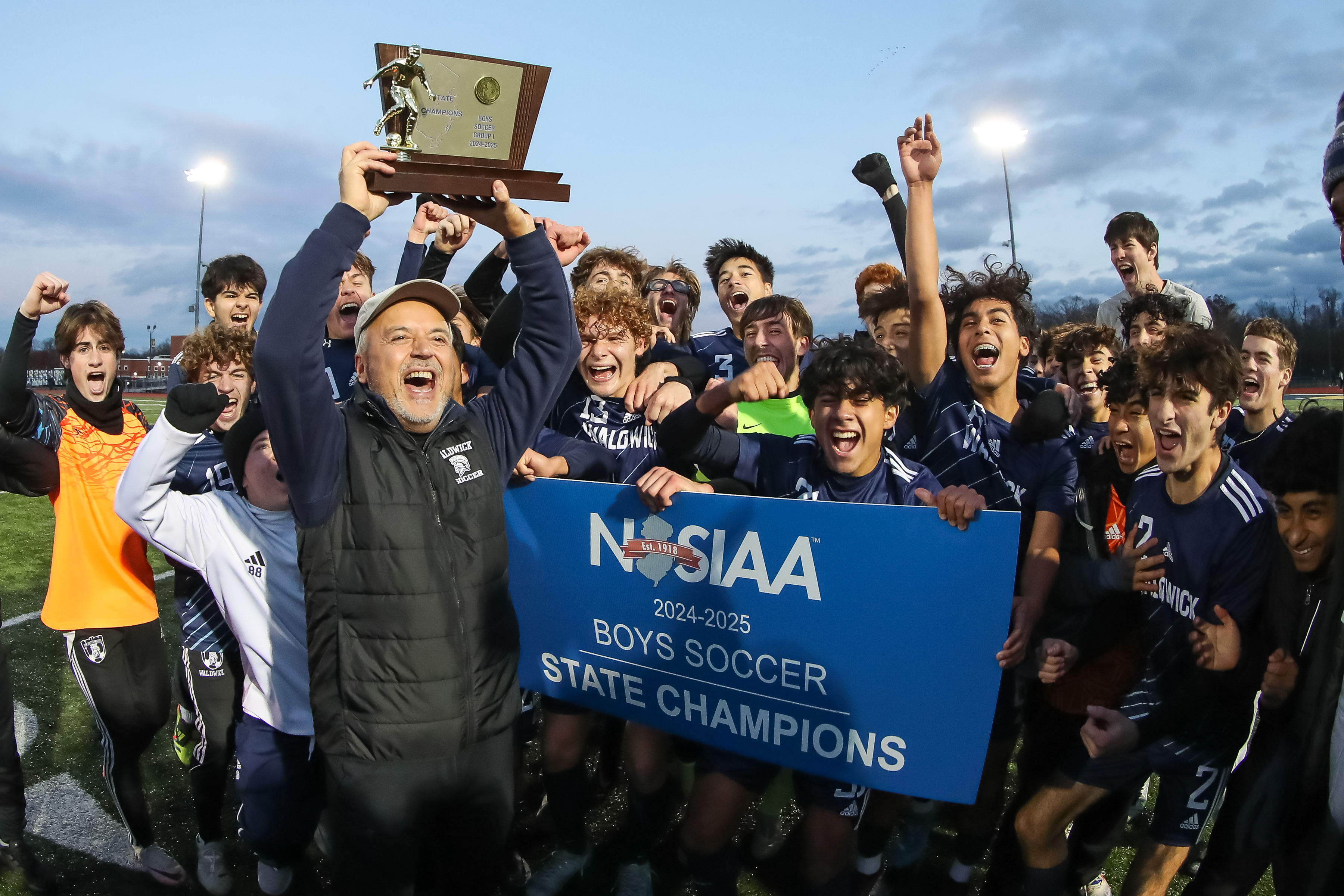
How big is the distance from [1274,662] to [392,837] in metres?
2.42

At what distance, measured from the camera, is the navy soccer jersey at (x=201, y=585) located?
11.3 feet

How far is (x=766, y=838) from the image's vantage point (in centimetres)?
371

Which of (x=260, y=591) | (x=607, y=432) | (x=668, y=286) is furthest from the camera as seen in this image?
(x=668, y=286)

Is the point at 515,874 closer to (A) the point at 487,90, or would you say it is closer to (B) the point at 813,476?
(B) the point at 813,476

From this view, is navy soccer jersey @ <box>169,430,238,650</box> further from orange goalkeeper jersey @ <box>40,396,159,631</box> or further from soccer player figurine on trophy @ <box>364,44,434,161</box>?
soccer player figurine on trophy @ <box>364,44,434,161</box>

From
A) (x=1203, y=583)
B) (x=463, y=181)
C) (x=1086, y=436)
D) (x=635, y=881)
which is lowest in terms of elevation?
(x=635, y=881)

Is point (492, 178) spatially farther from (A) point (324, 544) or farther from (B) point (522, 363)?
(A) point (324, 544)

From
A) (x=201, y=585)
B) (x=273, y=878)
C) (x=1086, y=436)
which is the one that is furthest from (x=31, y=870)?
(x=1086, y=436)

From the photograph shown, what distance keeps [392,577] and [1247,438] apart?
168 inches

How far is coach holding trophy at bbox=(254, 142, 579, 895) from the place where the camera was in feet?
7.41

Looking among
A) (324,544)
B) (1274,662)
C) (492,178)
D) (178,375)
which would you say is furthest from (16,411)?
(1274,662)

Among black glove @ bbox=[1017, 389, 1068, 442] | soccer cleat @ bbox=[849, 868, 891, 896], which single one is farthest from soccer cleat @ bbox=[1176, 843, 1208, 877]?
black glove @ bbox=[1017, 389, 1068, 442]

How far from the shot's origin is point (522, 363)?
2.78 metres

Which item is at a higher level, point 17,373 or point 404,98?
point 404,98
